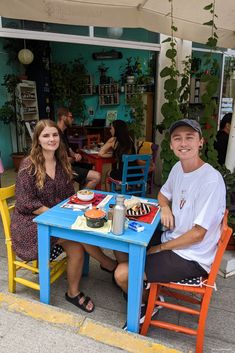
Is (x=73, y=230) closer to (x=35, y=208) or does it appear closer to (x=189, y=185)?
(x=35, y=208)

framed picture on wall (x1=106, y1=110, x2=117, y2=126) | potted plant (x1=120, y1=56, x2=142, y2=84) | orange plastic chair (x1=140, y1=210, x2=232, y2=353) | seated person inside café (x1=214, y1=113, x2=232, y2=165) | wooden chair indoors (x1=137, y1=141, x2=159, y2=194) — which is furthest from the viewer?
framed picture on wall (x1=106, y1=110, x2=117, y2=126)

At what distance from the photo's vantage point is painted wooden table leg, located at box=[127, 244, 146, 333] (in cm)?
162

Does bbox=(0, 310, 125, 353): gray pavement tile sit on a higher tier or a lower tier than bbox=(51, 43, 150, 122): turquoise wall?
lower

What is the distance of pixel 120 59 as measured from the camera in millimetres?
7184

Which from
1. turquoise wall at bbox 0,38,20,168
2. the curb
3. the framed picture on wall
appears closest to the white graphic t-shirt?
the curb

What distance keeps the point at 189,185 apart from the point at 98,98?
19.9 feet

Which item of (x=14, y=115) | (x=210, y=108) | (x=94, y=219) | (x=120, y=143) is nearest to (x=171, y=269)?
(x=94, y=219)

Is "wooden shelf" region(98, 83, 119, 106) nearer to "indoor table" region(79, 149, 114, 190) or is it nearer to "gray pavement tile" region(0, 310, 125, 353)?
"indoor table" region(79, 149, 114, 190)

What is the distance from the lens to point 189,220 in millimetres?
1729

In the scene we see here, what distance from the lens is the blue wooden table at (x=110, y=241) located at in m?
1.61

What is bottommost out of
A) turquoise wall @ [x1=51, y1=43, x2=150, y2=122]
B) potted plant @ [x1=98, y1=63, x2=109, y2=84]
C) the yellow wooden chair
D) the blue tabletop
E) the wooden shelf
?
the yellow wooden chair

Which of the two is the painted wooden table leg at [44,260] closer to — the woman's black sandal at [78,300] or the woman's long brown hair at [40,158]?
the woman's black sandal at [78,300]

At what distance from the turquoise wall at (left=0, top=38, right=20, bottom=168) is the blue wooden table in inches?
192

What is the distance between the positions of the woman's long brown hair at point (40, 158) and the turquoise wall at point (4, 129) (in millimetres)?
4461
